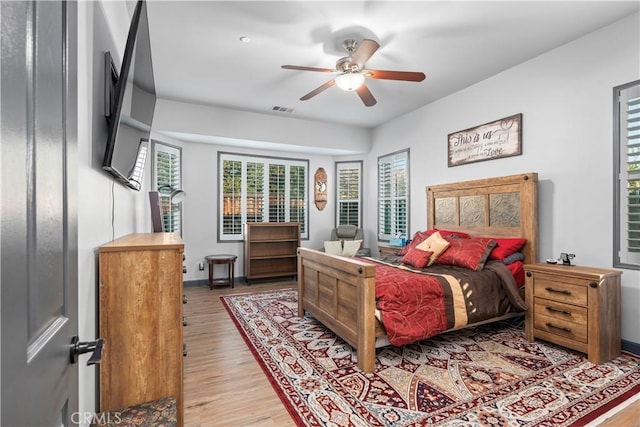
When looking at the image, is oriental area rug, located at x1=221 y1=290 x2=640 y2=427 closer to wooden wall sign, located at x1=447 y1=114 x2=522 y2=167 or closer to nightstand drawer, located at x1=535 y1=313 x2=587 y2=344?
nightstand drawer, located at x1=535 y1=313 x2=587 y2=344

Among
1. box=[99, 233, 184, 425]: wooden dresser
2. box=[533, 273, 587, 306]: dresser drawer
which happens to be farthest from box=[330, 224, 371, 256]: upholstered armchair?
box=[99, 233, 184, 425]: wooden dresser

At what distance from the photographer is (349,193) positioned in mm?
6711

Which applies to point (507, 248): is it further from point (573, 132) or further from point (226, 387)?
point (226, 387)

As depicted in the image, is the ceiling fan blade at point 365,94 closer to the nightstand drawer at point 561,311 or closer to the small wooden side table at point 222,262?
the nightstand drawer at point 561,311

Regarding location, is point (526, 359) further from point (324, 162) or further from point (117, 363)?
point (324, 162)

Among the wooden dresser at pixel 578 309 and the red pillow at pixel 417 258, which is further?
the red pillow at pixel 417 258

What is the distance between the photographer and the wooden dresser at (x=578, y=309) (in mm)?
2574

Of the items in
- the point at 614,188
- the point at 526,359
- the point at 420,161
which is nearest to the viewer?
the point at 526,359

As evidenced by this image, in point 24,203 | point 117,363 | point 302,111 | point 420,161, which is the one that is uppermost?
point 302,111

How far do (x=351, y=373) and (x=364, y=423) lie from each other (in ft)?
1.88

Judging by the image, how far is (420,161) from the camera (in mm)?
5176

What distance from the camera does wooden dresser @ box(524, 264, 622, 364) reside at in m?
2.57

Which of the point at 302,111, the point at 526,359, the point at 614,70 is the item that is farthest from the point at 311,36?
the point at 526,359

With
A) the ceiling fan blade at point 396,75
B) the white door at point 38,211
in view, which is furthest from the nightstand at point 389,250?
the white door at point 38,211
